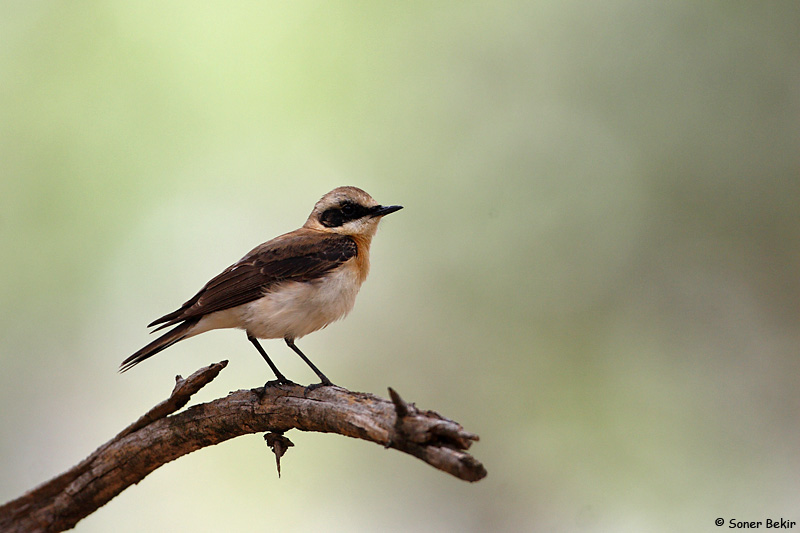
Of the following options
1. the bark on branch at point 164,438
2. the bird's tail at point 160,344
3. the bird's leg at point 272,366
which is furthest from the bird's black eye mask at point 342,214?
the bark on branch at point 164,438

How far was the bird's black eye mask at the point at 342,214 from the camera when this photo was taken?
4.82 metres

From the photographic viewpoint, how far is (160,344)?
401 centimetres

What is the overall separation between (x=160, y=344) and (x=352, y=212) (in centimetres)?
151

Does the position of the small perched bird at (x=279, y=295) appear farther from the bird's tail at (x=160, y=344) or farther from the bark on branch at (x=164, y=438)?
the bark on branch at (x=164, y=438)

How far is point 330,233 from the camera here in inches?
187

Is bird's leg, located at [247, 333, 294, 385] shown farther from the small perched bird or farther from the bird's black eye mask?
the bird's black eye mask

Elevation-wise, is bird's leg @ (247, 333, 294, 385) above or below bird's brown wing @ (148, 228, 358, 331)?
below

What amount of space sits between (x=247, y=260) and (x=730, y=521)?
150 inches

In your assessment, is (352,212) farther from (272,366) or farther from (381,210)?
(272,366)

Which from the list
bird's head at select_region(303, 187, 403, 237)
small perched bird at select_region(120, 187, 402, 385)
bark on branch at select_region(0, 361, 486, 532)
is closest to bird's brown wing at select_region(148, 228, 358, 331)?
small perched bird at select_region(120, 187, 402, 385)

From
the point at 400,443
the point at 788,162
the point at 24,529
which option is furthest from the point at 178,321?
the point at 788,162

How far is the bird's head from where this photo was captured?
4812mm

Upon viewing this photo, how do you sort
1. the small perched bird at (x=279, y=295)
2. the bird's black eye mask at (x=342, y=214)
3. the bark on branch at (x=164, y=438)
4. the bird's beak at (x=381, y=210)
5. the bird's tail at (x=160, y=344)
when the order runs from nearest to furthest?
the bark on branch at (x=164, y=438), the bird's tail at (x=160, y=344), the small perched bird at (x=279, y=295), the bird's beak at (x=381, y=210), the bird's black eye mask at (x=342, y=214)

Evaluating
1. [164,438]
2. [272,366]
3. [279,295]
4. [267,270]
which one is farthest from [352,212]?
[164,438]
